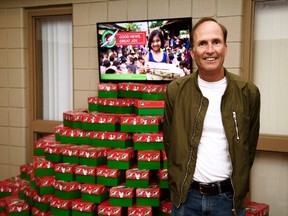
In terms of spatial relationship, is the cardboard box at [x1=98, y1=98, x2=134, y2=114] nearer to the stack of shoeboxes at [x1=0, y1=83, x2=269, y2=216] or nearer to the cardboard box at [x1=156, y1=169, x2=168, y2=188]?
the stack of shoeboxes at [x1=0, y1=83, x2=269, y2=216]

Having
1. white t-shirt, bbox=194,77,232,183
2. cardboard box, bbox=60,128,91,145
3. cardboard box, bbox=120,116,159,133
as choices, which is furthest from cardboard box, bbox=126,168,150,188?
white t-shirt, bbox=194,77,232,183

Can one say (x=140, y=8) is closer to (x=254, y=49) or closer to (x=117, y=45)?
(x=117, y=45)

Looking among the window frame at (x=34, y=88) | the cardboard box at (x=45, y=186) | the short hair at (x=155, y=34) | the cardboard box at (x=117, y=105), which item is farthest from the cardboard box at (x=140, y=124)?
the window frame at (x=34, y=88)

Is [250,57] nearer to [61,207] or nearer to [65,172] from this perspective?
[65,172]

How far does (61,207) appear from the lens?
2781 mm

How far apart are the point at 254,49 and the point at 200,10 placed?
23.2 inches

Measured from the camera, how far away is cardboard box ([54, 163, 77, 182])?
2.86 metres

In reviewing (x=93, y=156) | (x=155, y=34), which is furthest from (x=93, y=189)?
(x=155, y=34)

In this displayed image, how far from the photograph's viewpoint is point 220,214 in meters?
1.62

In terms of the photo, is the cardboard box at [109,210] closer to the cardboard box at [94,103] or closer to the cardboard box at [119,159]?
the cardboard box at [119,159]

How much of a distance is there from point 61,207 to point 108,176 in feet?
1.46

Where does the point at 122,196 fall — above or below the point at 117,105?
below

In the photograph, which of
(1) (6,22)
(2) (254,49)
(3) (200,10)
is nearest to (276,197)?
(2) (254,49)

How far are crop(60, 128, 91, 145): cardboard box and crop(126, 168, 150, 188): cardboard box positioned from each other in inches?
21.0
